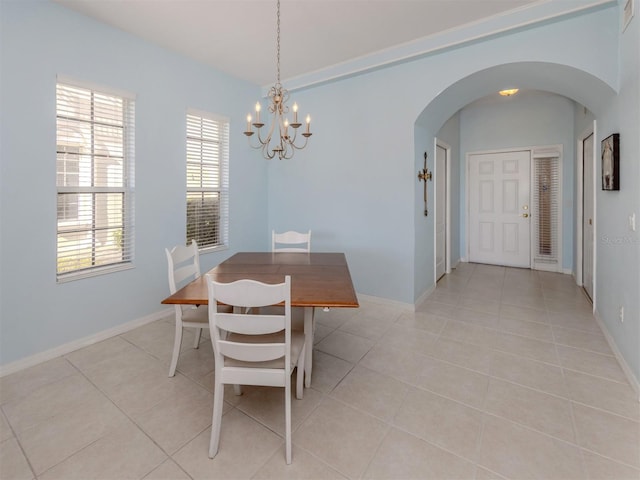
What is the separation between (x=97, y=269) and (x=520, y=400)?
3478 millimetres

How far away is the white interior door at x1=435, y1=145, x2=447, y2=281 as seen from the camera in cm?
466

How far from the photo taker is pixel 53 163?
2543 millimetres

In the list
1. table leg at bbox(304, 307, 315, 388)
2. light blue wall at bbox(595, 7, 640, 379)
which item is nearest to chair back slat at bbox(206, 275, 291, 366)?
table leg at bbox(304, 307, 315, 388)

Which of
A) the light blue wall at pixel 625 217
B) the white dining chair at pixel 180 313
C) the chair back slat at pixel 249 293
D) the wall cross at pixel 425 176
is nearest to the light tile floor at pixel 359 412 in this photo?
the white dining chair at pixel 180 313

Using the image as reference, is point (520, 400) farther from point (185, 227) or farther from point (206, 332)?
point (185, 227)

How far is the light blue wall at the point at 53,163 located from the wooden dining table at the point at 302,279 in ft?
3.76

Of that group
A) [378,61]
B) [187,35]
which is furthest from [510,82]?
[187,35]

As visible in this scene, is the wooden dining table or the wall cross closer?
the wooden dining table

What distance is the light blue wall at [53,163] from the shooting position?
2336 mm

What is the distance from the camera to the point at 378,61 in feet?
11.4

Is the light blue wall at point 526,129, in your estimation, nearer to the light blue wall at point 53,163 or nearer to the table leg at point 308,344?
the light blue wall at point 53,163

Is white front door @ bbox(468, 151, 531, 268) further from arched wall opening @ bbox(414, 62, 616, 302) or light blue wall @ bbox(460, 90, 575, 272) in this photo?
arched wall opening @ bbox(414, 62, 616, 302)

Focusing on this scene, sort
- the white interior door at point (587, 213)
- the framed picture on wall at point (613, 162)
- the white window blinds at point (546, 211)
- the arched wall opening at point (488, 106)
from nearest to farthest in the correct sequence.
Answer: the framed picture on wall at point (613, 162), the arched wall opening at point (488, 106), the white interior door at point (587, 213), the white window blinds at point (546, 211)

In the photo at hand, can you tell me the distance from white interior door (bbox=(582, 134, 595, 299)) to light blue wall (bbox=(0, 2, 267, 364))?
463cm
